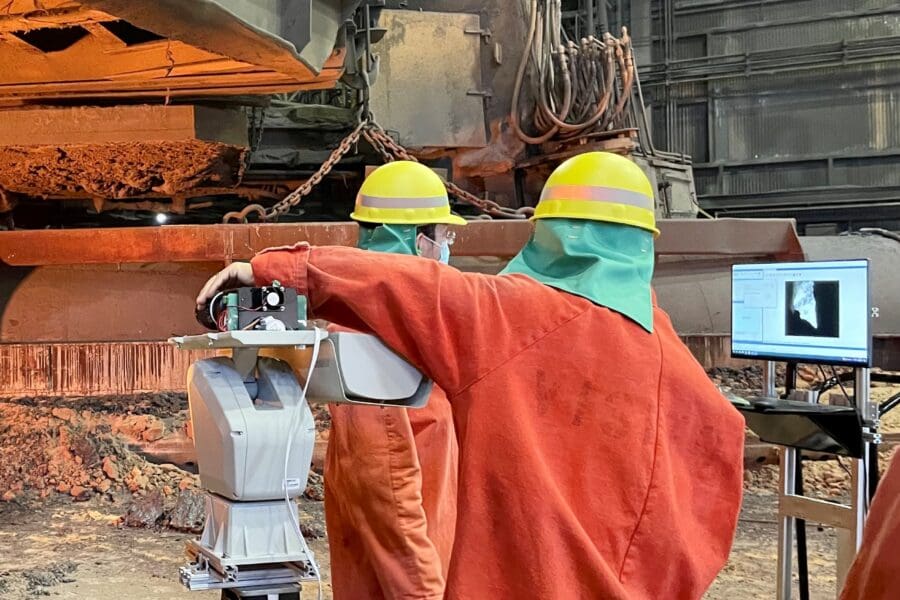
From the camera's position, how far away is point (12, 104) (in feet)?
17.4

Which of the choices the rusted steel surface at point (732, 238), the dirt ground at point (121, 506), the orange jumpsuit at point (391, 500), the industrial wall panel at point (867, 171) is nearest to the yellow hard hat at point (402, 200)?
the orange jumpsuit at point (391, 500)

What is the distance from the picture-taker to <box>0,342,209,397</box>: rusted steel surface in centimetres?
561

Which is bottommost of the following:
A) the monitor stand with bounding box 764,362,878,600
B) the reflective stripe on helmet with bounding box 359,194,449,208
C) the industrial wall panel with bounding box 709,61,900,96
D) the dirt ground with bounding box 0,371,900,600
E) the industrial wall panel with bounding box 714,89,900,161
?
the dirt ground with bounding box 0,371,900,600

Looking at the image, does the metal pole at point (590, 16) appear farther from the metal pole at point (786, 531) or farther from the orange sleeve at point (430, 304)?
the orange sleeve at point (430, 304)

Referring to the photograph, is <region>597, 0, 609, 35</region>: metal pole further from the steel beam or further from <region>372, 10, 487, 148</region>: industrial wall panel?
the steel beam

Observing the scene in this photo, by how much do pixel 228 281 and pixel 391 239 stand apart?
1.14 m

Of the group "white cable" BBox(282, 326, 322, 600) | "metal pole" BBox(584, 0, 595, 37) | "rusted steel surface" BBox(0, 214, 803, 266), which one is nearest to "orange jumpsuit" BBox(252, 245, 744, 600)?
"white cable" BBox(282, 326, 322, 600)

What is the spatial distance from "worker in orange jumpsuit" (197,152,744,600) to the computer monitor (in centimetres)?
130

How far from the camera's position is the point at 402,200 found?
2.90m

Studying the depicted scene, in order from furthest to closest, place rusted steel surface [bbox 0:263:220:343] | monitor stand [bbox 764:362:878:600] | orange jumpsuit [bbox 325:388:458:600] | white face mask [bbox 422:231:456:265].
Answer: rusted steel surface [bbox 0:263:220:343], white face mask [bbox 422:231:456:265], monitor stand [bbox 764:362:878:600], orange jumpsuit [bbox 325:388:458:600]

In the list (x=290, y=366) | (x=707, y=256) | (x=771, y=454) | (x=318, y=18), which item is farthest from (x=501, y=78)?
(x=290, y=366)

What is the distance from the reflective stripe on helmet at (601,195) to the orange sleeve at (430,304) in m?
0.24

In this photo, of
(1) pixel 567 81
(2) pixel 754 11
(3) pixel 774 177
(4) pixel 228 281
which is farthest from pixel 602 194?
(2) pixel 754 11

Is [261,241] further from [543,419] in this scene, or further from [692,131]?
[692,131]
